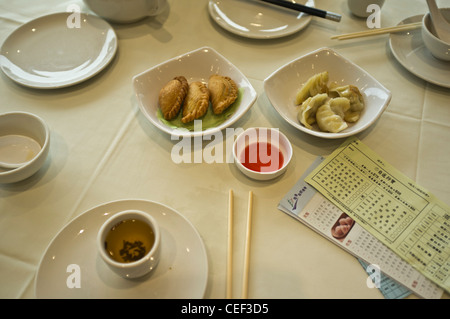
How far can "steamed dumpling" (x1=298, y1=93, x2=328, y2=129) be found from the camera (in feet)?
3.67

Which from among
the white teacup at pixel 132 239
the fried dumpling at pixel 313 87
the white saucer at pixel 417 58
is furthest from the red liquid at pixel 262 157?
the white saucer at pixel 417 58

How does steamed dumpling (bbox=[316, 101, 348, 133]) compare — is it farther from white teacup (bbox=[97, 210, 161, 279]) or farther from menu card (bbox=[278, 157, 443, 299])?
white teacup (bbox=[97, 210, 161, 279])

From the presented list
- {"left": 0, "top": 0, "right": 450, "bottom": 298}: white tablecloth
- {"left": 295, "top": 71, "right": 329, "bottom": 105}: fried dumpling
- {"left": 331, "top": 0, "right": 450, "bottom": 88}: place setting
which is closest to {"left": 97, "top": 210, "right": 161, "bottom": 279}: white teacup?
{"left": 0, "top": 0, "right": 450, "bottom": 298}: white tablecloth

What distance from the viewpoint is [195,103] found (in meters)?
1.14

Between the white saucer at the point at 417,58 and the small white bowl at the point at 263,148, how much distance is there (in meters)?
0.63

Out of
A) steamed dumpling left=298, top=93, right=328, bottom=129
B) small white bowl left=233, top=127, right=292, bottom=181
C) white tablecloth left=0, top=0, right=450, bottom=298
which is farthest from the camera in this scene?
steamed dumpling left=298, top=93, right=328, bottom=129

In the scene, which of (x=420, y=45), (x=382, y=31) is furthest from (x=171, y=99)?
(x=420, y=45)

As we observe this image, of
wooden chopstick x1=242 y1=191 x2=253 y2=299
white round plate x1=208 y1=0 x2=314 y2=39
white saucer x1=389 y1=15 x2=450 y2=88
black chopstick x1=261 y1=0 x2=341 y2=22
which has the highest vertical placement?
black chopstick x1=261 y1=0 x2=341 y2=22

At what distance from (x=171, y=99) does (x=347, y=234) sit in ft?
2.22

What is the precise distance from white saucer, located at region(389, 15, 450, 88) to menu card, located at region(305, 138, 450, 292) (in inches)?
17.1

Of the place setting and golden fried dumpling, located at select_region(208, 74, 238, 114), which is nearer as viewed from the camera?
golden fried dumpling, located at select_region(208, 74, 238, 114)

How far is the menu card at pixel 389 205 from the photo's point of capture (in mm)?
912
